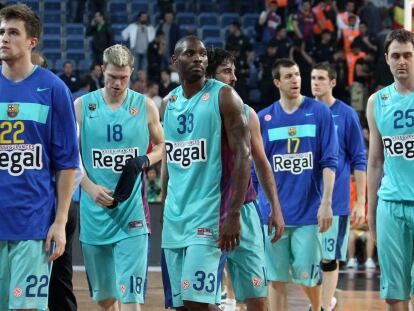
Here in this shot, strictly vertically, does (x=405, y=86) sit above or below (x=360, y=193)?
above

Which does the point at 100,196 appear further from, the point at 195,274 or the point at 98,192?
the point at 195,274

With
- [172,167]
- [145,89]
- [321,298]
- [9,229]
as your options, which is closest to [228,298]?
[321,298]

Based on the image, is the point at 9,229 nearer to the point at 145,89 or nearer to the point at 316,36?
the point at 145,89

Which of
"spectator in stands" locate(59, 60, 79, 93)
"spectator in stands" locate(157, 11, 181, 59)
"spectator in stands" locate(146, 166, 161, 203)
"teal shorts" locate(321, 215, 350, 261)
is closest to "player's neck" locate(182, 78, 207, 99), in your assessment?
"teal shorts" locate(321, 215, 350, 261)

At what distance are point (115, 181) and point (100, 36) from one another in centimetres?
1302

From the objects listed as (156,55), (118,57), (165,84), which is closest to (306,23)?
(156,55)

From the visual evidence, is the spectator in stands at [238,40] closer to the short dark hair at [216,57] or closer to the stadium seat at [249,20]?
the stadium seat at [249,20]

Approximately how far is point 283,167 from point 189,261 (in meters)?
2.88

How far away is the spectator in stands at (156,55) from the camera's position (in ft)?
68.0

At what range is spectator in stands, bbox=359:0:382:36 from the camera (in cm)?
2202

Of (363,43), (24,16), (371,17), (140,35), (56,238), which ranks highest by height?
(371,17)

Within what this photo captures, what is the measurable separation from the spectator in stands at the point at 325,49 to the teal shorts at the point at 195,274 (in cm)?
1408

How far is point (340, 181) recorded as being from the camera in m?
10.5

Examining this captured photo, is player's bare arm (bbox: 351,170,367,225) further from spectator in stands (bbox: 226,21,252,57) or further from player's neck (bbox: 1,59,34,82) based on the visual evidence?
spectator in stands (bbox: 226,21,252,57)
